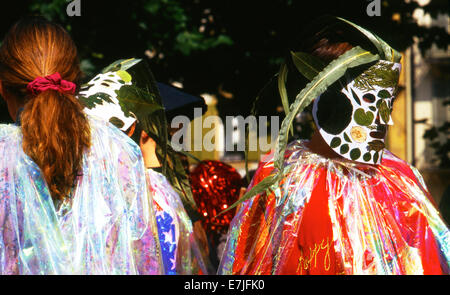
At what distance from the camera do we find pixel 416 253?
1.86m

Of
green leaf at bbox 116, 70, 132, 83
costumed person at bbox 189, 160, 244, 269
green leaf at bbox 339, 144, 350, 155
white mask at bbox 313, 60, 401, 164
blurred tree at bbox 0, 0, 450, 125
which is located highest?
blurred tree at bbox 0, 0, 450, 125

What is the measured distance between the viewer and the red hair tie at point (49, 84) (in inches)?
64.2

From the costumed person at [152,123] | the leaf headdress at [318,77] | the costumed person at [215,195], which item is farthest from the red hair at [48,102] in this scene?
the costumed person at [215,195]

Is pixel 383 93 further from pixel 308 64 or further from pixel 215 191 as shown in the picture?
pixel 215 191

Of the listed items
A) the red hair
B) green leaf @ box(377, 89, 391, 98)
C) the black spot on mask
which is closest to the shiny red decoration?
the black spot on mask

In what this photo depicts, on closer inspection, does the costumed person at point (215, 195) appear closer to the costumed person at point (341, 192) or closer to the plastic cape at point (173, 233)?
the plastic cape at point (173, 233)

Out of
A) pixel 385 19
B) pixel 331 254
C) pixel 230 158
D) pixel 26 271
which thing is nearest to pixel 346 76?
pixel 331 254

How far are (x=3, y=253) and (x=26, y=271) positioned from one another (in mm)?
76

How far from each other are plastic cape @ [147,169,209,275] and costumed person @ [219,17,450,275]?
15cm

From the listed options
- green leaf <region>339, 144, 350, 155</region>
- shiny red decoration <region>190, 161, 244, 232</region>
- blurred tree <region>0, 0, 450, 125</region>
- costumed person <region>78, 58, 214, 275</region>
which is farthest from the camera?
blurred tree <region>0, 0, 450, 125</region>

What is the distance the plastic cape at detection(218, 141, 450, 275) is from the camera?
1858 mm

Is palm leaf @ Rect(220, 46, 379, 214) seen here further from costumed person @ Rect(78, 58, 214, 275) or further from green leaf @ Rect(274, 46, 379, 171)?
costumed person @ Rect(78, 58, 214, 275)

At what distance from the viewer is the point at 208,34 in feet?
18.4
